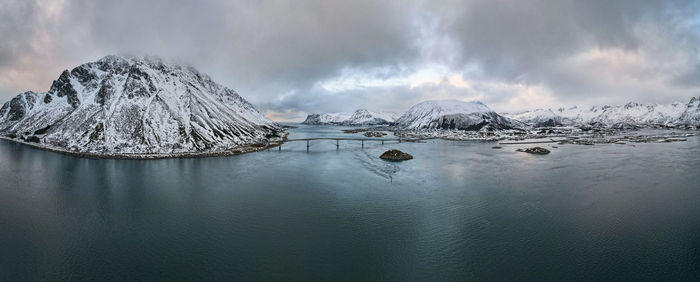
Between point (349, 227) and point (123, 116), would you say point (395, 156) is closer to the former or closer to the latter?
point (349, 227)

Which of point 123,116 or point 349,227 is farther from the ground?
point 123,116

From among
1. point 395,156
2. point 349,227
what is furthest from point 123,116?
point 349,227

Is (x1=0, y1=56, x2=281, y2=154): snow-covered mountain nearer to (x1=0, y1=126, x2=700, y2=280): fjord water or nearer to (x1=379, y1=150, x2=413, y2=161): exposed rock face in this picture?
(x1=0, y1=126, x2=700, y2=280): fjord water

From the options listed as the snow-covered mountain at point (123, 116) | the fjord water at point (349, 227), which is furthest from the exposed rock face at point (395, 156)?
the snow-covered mountain at point (123, 116)

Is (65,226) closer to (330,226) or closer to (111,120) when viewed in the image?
(330,226)

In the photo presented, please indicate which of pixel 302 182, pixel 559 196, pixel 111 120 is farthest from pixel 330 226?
pixel 111 120

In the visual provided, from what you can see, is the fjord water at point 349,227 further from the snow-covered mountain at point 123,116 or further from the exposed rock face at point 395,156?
the snow-covered mountain at point 123,116
